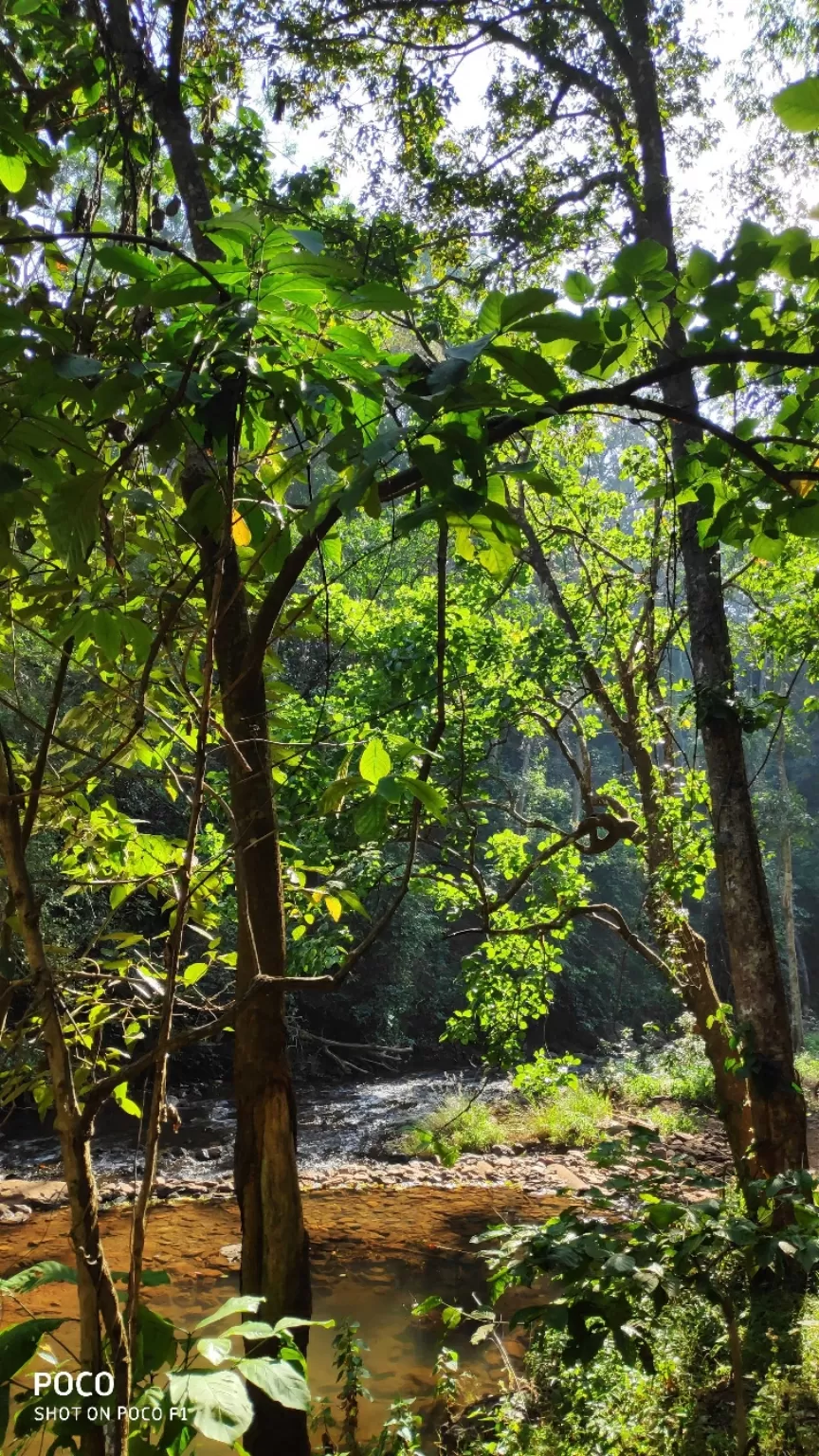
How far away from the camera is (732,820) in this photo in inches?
169

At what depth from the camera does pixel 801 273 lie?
40.4 inches

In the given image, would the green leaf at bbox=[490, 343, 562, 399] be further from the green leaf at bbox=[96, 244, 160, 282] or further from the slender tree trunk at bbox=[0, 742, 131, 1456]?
the slender tree trunk at bbox=[0, 742, 131, 1456]

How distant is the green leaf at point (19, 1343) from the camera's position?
2.55 feet

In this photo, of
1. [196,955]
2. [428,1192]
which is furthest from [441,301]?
[196,955]

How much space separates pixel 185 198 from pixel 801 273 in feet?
3.78

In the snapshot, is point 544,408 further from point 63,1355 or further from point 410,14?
point 410,14

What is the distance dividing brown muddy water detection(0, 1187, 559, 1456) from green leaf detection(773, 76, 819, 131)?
431 cm

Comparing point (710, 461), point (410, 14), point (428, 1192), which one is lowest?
point (428, 1192)

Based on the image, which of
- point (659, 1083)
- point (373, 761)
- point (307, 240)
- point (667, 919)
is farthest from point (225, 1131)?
point (307, 240)

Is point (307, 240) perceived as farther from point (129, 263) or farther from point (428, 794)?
point (428, 794)

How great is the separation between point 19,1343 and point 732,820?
13.0 ft

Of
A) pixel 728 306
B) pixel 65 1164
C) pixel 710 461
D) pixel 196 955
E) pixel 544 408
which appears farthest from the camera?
pixel 196 955

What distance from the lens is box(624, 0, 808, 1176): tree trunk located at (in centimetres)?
386

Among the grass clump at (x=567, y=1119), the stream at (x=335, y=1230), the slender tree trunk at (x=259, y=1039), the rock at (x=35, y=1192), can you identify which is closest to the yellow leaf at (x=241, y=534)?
the slender tree trunk at (x=259, y=1039)
